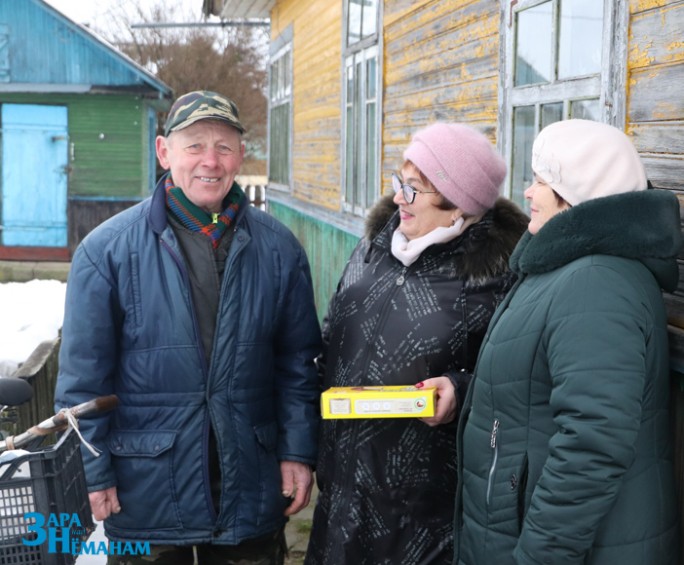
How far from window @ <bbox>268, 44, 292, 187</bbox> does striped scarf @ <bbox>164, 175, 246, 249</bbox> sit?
28.7 ft

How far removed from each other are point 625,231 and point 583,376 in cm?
36

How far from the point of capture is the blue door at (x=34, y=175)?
601 inches

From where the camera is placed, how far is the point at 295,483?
3.07 m

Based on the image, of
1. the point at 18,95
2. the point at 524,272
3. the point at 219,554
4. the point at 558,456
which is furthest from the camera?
the point at 18,95

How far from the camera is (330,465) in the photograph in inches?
118

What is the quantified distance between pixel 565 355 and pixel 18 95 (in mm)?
14709

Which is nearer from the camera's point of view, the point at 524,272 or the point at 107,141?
the point at 524,272

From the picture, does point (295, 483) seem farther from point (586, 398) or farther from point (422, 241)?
point (586, 398)

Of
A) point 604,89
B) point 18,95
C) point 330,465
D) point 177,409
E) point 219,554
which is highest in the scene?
point 18,95

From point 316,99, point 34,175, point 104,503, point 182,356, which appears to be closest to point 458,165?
point 182,356

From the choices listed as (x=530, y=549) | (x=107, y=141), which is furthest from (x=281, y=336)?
(x=107, y=141)

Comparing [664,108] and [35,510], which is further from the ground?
[664,108]

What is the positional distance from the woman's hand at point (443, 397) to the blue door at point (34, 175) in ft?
45.4

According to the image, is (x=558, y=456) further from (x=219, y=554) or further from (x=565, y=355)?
(x=219, y=554)
